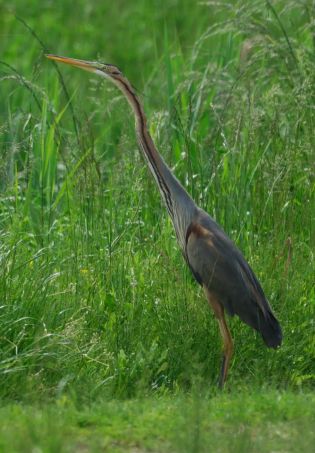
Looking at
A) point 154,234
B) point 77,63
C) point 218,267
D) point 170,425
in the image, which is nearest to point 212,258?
point 218,267

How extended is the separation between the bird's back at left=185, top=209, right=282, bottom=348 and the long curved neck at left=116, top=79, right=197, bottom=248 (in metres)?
0.07

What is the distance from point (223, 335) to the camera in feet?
23.3

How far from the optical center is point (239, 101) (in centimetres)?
910

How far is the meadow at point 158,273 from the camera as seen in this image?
5594mm

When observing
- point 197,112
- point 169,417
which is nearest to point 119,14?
point 197,112

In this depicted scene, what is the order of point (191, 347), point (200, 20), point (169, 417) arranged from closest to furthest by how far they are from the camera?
point (169, 417) → point (191, 347) → point (200, 20)

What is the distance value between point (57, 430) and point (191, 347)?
224 cm

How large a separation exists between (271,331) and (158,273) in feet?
3.12

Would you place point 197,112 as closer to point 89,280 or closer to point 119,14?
point 89,280

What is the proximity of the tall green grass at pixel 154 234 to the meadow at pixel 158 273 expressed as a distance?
0.01 metres

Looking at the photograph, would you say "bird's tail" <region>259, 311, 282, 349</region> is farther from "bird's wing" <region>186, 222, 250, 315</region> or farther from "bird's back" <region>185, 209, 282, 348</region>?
"bird's wing" <region>186, 222, 250, 315</region>

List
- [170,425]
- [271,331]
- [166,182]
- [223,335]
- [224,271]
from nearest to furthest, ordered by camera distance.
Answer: [170,425]
[271,331]
[223,335]
[224,271]
[166,182]

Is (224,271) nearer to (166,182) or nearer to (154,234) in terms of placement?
(166,182)

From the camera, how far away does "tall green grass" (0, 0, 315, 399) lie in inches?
270
